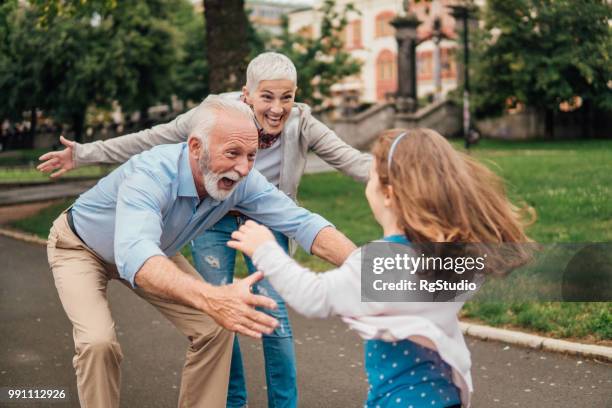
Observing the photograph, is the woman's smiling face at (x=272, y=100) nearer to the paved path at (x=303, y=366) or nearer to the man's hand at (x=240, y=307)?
the man's hand at (x=240, y=307)

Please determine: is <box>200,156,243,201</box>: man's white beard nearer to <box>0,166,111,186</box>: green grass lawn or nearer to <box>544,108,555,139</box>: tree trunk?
<box>0,166,111,186</box>: green grass lawn

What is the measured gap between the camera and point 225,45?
49.4 feet

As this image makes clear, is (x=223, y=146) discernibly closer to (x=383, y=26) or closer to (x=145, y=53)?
(x=145, y=53)

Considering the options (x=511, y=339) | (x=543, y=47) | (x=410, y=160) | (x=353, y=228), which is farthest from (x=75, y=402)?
(x=543, y=47)

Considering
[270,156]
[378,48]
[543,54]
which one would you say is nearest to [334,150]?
[270,156]

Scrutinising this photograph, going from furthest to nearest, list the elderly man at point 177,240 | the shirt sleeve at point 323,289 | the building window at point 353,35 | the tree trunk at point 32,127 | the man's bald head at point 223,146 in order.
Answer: the building window at point 353,35 < the tree trunk at point 32,127 < the man's bald head at point 223,146 < the elderly man at point 177,240 < the shirt sleeve at point 323,289

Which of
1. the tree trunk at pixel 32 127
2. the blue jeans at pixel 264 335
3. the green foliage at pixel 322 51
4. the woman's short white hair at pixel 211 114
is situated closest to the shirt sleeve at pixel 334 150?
the blue jeans at pixel 264 335

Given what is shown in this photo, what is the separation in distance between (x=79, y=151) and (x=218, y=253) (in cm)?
91

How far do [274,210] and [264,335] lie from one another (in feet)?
2.69

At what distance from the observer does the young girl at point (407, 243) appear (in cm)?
277

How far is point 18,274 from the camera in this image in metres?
10.6

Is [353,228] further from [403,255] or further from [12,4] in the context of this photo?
[12,4]

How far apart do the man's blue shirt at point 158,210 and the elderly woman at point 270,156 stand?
1.62ft

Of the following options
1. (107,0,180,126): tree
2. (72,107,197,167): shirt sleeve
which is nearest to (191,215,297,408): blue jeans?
(72,107,197,167): shirt sleeve
